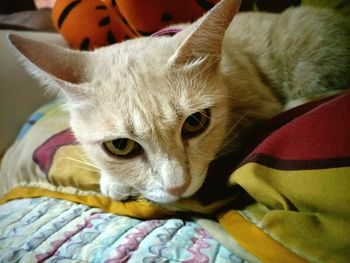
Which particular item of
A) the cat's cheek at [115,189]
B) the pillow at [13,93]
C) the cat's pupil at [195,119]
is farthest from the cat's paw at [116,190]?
the pillow at [13,93]

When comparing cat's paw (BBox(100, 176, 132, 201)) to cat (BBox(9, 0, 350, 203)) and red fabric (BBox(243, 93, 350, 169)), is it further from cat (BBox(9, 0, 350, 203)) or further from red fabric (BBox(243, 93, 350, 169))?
red fabric (BBox(243, 93, 350, 169))

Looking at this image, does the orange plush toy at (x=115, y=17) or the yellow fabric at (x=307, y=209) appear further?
the orange plush toy at (x=115, y=17)

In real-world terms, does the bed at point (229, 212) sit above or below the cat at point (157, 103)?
below

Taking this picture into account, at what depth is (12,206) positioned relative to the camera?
3.29 feet

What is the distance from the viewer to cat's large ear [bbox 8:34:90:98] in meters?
0.76

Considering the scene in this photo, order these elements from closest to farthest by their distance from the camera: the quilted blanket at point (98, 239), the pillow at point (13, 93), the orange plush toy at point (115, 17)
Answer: the quilted blanket at point (98, 239)
the orange plush toy at point (115, 17)
the pillow at point (13, 93)

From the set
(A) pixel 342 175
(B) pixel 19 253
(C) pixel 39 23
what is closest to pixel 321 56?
(A) pixel 342 175

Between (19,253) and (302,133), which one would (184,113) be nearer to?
(302,133)

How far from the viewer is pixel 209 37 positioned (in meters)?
0.78

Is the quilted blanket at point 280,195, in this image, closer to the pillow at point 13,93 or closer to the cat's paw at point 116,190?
the cat's paw at point 116,190

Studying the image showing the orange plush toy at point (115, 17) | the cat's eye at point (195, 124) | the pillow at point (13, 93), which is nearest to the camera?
the cat's eye at point (195, 124)

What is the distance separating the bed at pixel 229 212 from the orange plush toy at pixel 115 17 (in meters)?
0.50

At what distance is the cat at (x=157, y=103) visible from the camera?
0.75 m

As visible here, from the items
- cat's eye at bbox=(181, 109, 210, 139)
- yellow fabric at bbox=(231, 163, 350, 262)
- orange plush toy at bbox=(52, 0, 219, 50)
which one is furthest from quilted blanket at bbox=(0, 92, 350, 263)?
orange plush toy at bbox=(52, 0, 219, 50)
